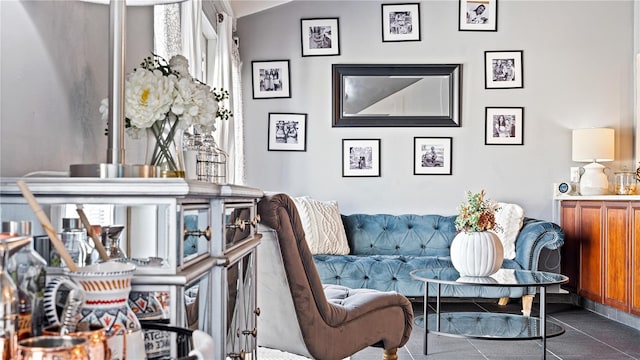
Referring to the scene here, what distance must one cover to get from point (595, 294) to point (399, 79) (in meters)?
2.42

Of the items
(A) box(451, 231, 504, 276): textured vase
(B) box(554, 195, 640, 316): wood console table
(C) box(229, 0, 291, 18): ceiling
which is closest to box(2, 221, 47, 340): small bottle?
(A) box(451, 231, 504, 276): textured vase

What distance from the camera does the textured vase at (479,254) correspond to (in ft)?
13.2

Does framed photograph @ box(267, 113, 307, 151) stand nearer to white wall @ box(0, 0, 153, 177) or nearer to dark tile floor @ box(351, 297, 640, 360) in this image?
dark tile floor @ box(351, 297, 640, 360)

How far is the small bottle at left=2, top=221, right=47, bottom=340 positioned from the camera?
99 centimetres

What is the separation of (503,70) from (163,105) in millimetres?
4898

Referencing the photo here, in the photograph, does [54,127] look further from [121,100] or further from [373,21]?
[373,21]

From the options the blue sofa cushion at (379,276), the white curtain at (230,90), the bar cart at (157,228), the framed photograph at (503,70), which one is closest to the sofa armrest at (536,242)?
the blue sofa cushion at (379,276)

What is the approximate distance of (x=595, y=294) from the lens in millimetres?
5227

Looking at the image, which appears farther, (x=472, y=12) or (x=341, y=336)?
(x=472, y=12)

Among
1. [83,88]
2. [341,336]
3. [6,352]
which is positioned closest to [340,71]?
[341,336]

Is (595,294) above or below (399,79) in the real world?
below

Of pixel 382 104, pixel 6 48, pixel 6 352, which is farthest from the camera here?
pixel 382 104

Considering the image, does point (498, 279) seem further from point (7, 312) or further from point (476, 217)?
point (7, 312)

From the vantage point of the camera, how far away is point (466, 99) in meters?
6.01
